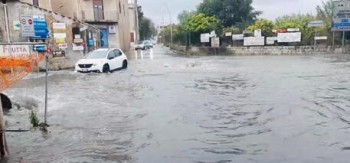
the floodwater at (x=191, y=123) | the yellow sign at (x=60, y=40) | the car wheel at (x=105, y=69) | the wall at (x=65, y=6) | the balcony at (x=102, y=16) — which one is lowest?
the floodwater at (x=191, y=123)

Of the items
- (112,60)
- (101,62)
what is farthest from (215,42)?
(101,62)

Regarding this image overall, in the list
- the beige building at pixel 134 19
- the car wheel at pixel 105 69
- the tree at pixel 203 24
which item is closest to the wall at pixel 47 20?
the car wheel at pixel 105 69

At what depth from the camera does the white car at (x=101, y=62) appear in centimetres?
2498

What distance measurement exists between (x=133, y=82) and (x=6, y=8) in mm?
11852

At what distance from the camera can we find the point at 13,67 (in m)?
11.4

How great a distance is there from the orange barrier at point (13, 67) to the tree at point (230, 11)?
45814 mm

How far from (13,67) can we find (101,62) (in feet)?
45.5

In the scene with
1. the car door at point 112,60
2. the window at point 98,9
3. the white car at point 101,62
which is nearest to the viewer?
the white car at point 101,62

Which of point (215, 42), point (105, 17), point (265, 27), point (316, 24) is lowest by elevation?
point (215, 42)

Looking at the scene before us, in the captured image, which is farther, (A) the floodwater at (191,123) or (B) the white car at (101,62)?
(B) the white car at (101,62)

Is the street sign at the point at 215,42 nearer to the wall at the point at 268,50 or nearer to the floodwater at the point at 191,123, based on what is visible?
the wall at the point at 268,50

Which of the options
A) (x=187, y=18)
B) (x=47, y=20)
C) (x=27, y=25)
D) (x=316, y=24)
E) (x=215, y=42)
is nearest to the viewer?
(x=27, y=25)

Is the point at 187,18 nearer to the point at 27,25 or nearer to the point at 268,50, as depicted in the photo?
the point at 268,50

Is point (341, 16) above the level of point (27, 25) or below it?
above
